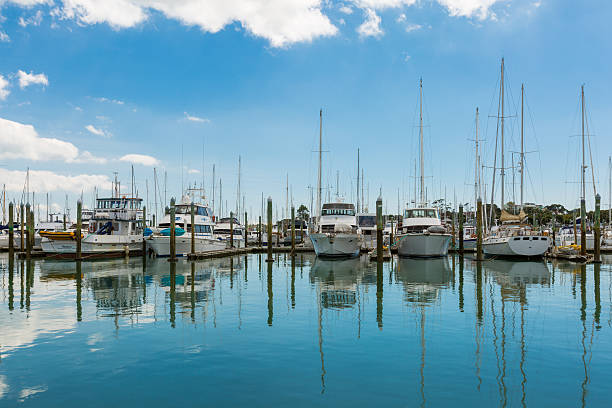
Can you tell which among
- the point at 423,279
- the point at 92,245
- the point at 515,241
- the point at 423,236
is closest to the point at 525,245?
the point at 515,241

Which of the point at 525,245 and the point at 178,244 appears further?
the point at 178,244

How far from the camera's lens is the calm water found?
24.0ft

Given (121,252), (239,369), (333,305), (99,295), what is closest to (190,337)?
(239,369)

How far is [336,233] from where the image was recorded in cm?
3391

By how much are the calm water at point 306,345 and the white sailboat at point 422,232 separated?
13729 millimetres

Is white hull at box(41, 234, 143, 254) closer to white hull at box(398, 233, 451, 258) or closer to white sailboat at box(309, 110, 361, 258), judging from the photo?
white sailboat at box(309, 110, 361, 258)

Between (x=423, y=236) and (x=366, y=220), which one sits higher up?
(x=366, y=220)

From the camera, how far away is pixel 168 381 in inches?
310

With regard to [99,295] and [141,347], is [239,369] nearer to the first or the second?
[141,347]

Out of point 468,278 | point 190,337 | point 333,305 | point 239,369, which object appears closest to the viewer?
point 239,369

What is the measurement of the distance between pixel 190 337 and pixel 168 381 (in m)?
2.96

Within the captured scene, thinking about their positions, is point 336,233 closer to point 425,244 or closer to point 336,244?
point 336,244

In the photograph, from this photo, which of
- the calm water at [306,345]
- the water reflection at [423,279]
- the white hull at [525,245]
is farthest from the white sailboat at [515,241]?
the calm water at [306,345]

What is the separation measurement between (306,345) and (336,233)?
23.9m
